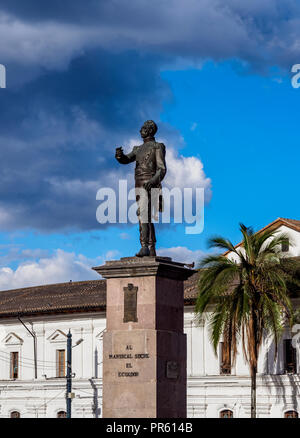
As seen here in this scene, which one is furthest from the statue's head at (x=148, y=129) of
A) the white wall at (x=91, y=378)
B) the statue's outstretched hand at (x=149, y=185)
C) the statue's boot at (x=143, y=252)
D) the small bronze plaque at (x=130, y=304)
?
the white wall at (x=91, y=378)

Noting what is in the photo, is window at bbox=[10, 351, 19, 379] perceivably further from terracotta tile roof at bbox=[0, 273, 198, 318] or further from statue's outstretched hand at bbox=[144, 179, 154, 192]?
statue's outstretched hand at bbox=[144, 179, 154, 192]

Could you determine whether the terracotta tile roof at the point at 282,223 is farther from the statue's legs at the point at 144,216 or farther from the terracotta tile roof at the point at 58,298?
the statue's legs at the point at 144,216

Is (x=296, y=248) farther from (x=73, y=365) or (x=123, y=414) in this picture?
(x=123, y=414)

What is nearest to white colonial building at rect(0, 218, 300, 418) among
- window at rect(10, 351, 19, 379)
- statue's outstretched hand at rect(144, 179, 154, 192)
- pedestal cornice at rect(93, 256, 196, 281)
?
window at rect(10, 351, 19, 379)

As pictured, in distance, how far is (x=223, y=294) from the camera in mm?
47594

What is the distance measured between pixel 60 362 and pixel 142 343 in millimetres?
35701

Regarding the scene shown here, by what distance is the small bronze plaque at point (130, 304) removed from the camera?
77.0 ft

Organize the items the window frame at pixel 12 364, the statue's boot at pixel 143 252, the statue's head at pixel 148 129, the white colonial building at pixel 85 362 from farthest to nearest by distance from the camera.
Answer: the window frame at pixel 12 364 → the white colonial building at pixel 85 362 → the statue's head at pixel 148 129 → the statue's boot at pixel 143 252

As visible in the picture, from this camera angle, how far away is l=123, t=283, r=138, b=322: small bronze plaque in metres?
23.5

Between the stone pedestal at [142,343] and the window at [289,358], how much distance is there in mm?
25806

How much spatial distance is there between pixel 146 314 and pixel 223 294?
24.5 metres

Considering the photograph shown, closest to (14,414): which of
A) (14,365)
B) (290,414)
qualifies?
(14,365)

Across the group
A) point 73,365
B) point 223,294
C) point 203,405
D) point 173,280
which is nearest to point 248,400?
point 203,405

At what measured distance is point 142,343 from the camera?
23.2 meters
